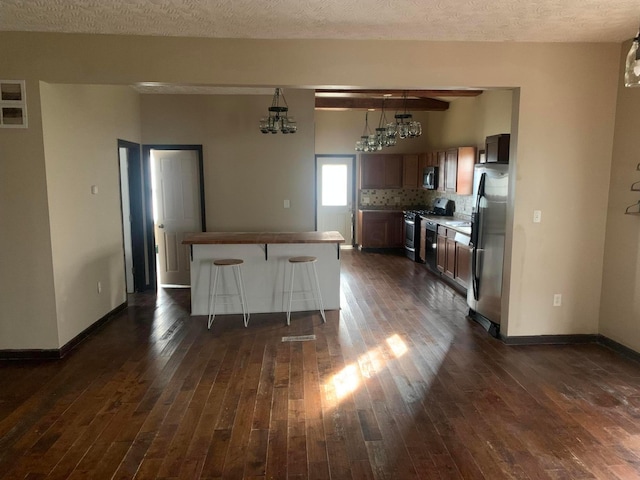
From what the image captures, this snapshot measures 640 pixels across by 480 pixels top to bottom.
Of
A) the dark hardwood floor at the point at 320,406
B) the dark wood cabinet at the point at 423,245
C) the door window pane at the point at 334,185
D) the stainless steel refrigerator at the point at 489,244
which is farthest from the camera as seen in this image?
the door window pane at the point at 334,185

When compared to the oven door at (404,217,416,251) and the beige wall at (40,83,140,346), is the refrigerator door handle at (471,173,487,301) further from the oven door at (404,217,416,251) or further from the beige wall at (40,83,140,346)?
the beige wall at (40,83,140,346)

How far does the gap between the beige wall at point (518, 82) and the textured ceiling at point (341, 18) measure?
122 mm

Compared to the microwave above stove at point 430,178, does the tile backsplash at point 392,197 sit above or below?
below

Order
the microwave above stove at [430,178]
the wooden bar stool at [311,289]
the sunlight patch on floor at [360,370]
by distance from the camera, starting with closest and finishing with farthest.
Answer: the sunlight patch on floor at [360,370], the wooden bar stool at [311,289], the microwave above stove at [430,178]

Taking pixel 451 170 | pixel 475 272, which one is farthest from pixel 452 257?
pixel 451 170

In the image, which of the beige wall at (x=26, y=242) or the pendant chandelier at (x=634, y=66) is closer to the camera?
the pendant chandelier at (x=634, y=66)

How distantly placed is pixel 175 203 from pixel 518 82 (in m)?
4.49

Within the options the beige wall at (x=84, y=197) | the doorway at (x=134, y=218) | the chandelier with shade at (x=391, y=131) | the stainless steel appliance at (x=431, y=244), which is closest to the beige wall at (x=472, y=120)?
the chandelier with shade at (x=391, y=131)

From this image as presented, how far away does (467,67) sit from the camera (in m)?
3.72

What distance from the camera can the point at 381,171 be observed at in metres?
9.02

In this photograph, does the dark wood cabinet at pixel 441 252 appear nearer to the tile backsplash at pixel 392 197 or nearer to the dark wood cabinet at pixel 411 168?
the dark wood cabinet at pixel 411 168

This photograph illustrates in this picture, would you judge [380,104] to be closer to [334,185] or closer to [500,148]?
[334,185]

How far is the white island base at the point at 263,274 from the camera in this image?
4.87 m

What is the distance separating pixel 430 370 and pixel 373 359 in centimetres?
49
